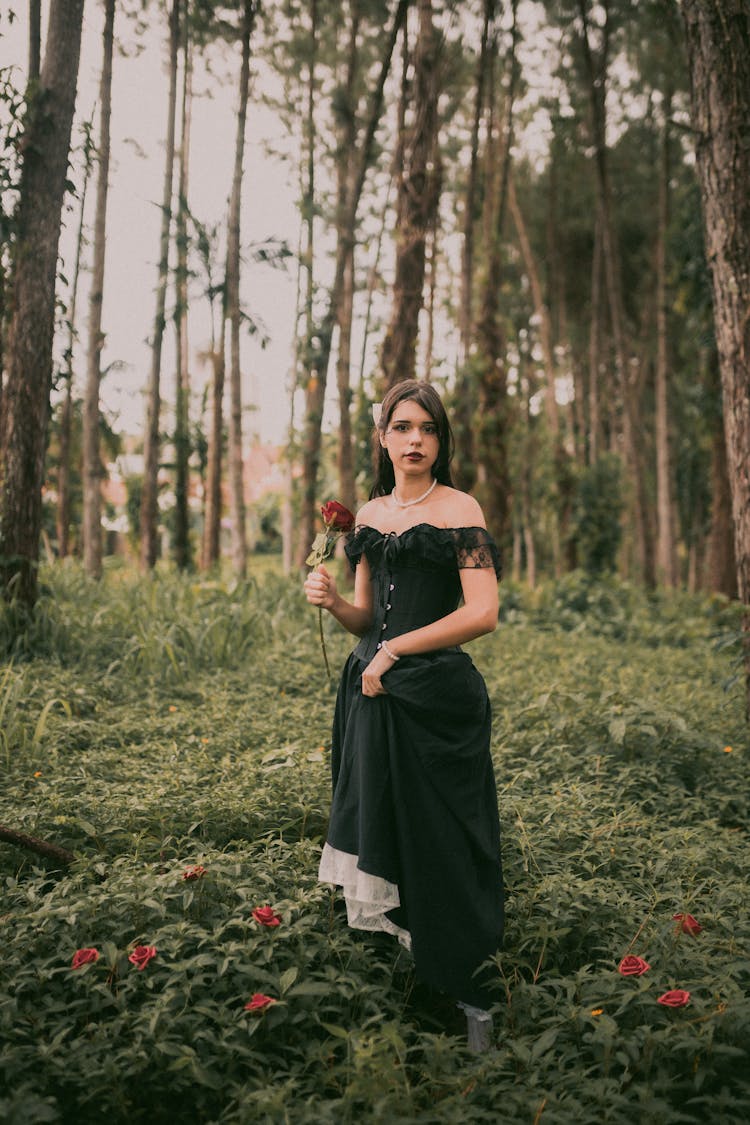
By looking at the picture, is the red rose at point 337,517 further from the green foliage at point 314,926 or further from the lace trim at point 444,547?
the green foliage at point 314,926

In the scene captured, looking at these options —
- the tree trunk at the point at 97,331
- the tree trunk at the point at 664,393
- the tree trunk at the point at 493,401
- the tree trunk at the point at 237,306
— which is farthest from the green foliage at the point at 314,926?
the tree trunk at the point at 664,393

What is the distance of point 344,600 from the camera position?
9.37 feet

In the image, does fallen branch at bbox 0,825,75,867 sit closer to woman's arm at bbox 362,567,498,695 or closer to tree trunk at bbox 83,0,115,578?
woman's arm at bbox 362,567,498,695

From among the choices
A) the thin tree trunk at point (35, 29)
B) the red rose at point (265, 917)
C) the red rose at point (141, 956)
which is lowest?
the red rose at point (141, 956)

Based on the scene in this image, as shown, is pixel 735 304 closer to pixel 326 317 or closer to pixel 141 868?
pixel 141 868

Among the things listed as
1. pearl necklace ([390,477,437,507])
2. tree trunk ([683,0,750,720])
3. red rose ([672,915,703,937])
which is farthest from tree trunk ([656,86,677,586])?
red rose ([672,915,703,937])

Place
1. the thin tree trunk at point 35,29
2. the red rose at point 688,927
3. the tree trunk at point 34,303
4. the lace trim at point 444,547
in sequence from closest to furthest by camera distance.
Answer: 1. the red rose at point 688,927
2. the lace trim at point 444,547
3. the tree trunk at point 34,303
4. the thin tree trunk at point 35,29

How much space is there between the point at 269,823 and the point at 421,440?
1.74 m

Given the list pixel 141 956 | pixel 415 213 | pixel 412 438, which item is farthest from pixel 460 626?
pixel 415 213

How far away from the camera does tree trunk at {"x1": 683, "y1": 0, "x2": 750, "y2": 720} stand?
4695 mm

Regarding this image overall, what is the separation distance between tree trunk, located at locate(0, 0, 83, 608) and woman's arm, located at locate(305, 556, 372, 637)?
12.4 feet

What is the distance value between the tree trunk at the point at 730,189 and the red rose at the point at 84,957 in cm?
371

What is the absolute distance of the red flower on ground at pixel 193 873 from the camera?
2.75 m

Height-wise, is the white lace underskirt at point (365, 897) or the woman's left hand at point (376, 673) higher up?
the woman's left hand at point (376, 673)
